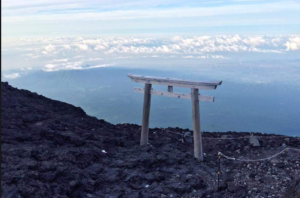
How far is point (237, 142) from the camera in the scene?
12438 millimetres

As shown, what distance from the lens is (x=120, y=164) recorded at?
32.2 feet

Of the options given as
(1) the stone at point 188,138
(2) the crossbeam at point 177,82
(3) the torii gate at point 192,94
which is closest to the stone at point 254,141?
(3) the torii gate at point 192,94

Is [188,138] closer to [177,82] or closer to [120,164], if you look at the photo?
[177,82]

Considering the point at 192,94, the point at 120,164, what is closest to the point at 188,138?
the point at 192,94

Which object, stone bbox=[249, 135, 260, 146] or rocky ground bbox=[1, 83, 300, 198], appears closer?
rocky ground bbox=[1, 83, 300, 198]

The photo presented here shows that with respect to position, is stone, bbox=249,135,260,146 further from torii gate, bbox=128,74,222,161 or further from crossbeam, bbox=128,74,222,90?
crossbeam, bbox=128,74,222,90

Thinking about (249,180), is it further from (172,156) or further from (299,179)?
(172,156)

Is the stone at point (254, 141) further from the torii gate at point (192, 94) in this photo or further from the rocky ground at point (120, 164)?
the torii gate at point (192, 94)

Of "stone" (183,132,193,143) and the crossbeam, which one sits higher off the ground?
the crossbeam

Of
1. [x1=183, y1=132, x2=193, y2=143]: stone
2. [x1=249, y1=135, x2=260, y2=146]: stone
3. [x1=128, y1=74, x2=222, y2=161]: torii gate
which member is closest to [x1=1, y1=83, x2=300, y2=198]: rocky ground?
[x1=183, y1=132, x2=193, y2=143]: stone

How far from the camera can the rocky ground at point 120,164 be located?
26.6ft

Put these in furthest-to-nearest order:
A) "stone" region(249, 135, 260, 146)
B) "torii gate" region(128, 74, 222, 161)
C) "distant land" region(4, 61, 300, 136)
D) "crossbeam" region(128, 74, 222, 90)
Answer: "distant land" region(4, 61, 300, 136), "stone" region(249, 135, 260, 146), "torii gate" region(128, 74, 222, 161), "crossbeam" region(128, 74, 222, 90)

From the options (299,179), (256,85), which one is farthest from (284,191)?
(256,85)

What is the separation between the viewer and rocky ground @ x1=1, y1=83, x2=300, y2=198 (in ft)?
26.6
